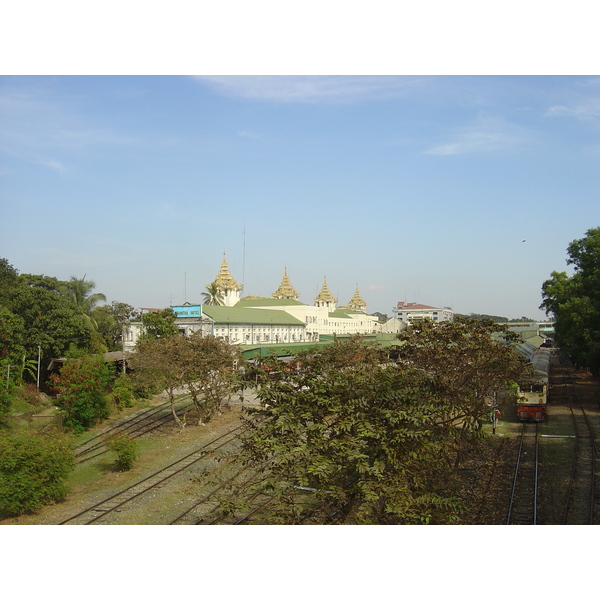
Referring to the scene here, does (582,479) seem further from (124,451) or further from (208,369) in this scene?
(208,369)

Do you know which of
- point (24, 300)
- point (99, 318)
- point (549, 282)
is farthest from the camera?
point (99, 318)

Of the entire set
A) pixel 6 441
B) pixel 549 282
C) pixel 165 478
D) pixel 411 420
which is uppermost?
pixel 549 282

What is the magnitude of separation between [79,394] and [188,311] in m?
29.3

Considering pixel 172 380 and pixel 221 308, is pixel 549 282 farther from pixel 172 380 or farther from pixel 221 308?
pixel 221 308

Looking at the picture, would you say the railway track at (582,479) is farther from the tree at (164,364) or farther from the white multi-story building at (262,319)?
the white multi-story building at (262,319)

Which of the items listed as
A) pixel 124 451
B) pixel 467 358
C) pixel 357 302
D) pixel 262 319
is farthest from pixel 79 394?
pixel 357 302

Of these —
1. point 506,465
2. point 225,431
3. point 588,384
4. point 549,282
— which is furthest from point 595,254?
point 225,431

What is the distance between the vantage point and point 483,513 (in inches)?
462

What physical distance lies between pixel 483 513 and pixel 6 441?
37.3ft

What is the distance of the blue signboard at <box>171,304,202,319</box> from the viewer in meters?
52.0

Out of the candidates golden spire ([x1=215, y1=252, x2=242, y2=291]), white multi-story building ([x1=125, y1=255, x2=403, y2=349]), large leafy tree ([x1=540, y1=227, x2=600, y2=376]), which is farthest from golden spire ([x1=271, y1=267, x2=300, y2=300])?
large leafy tree ([x1=540, y1=227, x2=600, y2=376])

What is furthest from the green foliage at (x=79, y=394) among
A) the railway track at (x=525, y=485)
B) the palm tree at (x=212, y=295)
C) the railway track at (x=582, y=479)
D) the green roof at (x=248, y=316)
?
the palm tree at (x=212, y=295)

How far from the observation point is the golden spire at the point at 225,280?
82.7 m

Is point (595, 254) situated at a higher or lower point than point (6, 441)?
higher
